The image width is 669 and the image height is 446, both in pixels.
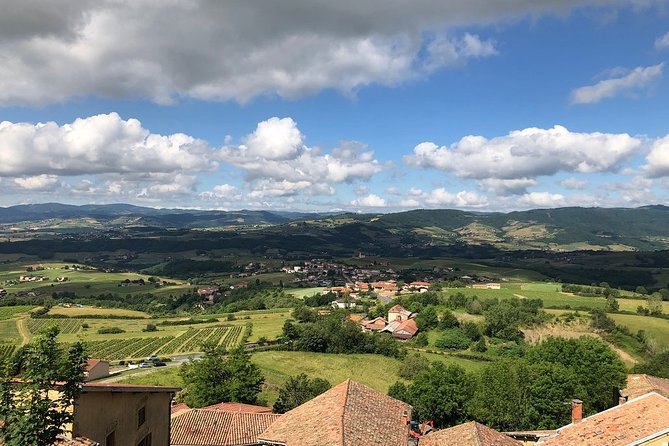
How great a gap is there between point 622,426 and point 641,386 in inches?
928

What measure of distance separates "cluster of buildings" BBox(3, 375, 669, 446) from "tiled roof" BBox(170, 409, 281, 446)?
0.20ft

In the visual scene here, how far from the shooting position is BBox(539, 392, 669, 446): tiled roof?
24250mm

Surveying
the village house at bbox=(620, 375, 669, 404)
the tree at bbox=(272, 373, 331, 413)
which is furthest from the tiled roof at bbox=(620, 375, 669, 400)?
the tree at bbox=(272, 373, 331, 413)

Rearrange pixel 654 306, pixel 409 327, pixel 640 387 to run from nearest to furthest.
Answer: pixel 640 387 → pixel 409 327 → pixel 654 306

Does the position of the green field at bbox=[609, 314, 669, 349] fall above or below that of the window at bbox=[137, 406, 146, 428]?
below

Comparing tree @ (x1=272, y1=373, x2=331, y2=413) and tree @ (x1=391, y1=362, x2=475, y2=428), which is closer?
tree @ (x1=272, y1=373, x2=331, y2=413)

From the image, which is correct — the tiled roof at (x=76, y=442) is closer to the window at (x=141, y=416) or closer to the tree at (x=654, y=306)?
the window at (x=141, y=416)

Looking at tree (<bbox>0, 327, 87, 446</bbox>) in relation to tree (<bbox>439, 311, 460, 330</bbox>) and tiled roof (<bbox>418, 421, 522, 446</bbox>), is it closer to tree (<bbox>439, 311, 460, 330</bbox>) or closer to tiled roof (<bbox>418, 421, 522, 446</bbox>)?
tiled roof (<bbox>418, 421, 522, 446</bbox>)

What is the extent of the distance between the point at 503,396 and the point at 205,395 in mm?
28705

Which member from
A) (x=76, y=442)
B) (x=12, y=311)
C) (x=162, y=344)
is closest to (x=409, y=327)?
(x=162, y=344)

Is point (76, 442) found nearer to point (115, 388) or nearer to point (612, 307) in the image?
point (115, 388)

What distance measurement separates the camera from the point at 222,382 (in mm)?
50281

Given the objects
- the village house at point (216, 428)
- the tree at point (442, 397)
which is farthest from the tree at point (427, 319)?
the village house at point (216, 428)

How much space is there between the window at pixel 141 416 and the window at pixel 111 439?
81.1 inches
